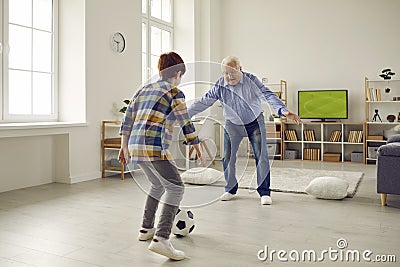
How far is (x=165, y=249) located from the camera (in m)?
2.28

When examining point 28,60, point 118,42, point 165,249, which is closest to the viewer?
point 165,249

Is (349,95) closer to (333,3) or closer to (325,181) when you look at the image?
(333,3)

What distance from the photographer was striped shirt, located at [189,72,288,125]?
143 inches

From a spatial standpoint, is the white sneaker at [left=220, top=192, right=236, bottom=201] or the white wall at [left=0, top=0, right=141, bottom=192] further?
the white wall at [left=0, top=0, right=141, bottom=192]

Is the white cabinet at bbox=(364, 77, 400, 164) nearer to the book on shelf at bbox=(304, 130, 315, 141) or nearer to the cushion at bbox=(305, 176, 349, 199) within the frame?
the book on shelf at bbox=(304, 130, 315, 141)

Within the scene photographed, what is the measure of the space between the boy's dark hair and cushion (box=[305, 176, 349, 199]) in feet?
6.81

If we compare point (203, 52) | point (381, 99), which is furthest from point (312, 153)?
A: point (203, 52)

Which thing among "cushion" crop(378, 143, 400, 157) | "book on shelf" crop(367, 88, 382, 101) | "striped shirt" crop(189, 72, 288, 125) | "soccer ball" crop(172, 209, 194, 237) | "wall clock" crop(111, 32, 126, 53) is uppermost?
"wall clock" crop(111, 32, 126, 53)

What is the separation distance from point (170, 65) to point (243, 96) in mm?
1367

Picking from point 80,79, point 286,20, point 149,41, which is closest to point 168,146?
point 80,79

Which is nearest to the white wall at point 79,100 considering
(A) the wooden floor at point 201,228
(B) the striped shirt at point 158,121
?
(A) the wooden floor at point 201,228

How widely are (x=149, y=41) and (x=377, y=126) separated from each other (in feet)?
12.6

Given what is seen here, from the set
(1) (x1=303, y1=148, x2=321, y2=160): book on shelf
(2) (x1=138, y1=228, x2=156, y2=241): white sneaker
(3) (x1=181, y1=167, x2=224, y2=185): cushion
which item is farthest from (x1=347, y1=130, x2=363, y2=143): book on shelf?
(2) (x1=138, y1=228, x2=156, y2=241): white sneaker

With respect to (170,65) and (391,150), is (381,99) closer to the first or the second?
(391,150)
